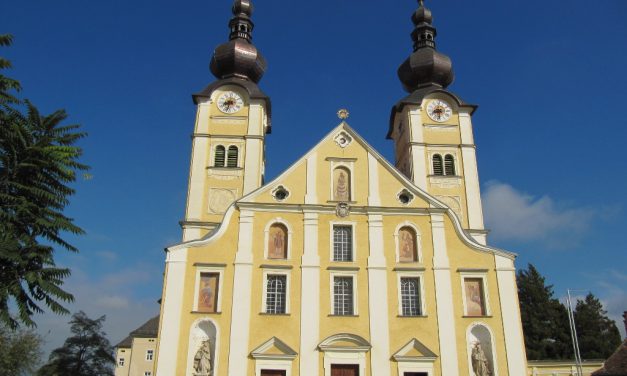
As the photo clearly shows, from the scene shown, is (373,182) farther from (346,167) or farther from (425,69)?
(425,69)

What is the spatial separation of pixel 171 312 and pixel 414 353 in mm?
9006

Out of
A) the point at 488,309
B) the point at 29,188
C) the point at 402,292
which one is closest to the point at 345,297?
the point at 402,292

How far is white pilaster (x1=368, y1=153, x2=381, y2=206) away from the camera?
23031 mm

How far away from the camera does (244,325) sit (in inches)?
795

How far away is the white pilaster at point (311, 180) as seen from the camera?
899 inches

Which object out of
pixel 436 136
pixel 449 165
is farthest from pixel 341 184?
pixel 436 136

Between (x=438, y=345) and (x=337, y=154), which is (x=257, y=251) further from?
(x=438, y=345)

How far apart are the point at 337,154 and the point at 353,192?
6.33 ft

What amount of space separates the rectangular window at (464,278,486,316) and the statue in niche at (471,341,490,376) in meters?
1.35

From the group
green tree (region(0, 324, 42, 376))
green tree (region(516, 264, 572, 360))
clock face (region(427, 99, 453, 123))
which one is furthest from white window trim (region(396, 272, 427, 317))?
green tree (region(516, 264, 572, 360))

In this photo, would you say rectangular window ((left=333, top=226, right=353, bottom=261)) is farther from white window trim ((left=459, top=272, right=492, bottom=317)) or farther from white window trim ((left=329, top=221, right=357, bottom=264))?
white window trim ((left=459, top=272, right=492, bottom=317))

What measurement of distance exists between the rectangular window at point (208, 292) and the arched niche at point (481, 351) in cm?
955

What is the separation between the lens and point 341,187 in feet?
77.1

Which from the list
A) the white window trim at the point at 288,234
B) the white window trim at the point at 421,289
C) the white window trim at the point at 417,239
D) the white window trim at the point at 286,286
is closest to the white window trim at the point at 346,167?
the white window trim at the point at 417,239
